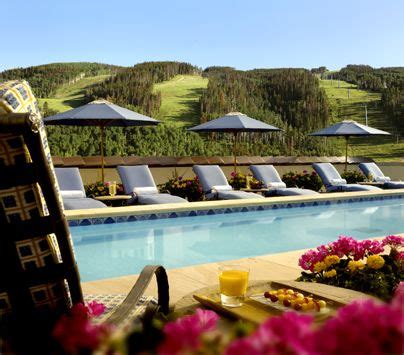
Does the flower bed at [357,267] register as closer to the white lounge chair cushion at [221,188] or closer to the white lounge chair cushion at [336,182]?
the white lounge chair cushion at [221,188]

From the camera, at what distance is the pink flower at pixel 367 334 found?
40 centimetres

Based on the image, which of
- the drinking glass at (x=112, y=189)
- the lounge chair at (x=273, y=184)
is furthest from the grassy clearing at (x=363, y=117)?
the drinking glass at (x=112, y=189)

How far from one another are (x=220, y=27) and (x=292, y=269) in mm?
34300

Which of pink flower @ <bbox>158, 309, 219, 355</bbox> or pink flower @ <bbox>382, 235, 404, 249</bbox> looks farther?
pink flower @ <bbox>382, 235, 404, 249</bbox>

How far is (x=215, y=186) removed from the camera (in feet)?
35.3

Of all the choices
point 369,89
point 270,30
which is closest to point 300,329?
point 270,30

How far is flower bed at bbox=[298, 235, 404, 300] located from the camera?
3.16 m

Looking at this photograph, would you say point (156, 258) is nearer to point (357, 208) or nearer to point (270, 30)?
point (357, 208)

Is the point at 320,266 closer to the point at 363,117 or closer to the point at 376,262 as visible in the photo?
the point at 376,262

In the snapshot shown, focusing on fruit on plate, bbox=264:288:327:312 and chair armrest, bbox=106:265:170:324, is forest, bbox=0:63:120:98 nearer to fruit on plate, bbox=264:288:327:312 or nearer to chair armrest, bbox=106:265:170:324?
chair armrest, bbox=106:265:170:324

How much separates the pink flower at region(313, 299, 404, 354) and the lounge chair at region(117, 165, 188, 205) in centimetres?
897

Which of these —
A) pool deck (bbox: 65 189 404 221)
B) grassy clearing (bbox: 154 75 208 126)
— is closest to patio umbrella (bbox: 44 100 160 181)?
pool deck (bbox: 65 189 404 221)

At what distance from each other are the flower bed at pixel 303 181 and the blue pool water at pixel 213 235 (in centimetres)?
303

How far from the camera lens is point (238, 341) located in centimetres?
39
